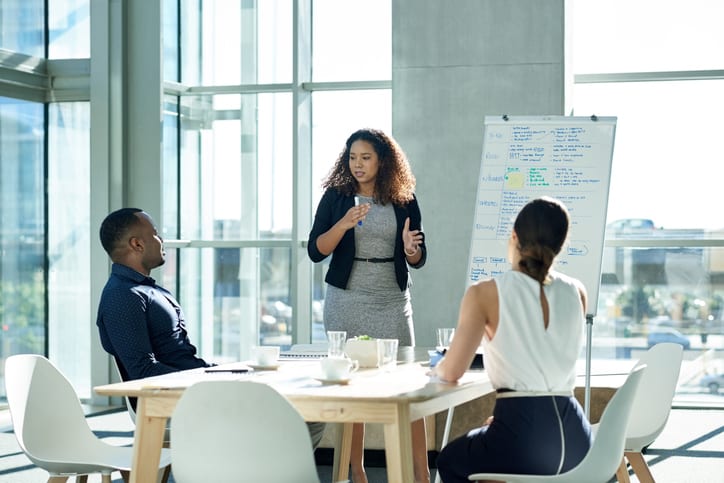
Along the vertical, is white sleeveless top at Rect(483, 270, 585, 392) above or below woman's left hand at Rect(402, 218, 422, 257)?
below

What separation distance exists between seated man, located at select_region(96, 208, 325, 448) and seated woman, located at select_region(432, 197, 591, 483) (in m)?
0.83

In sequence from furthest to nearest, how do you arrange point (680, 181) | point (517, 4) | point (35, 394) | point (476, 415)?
point (680, 181) < point (517, 4) < point (476, 415) < point (35, 394)

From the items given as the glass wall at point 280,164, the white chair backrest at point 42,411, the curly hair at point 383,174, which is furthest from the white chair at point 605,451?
the glass wall at point 280,164

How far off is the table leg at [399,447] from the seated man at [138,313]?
847 mm

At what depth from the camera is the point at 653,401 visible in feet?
12.3

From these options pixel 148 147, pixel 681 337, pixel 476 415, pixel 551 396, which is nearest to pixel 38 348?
pixel 148 147

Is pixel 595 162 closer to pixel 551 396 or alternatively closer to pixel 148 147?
pixel 551 396

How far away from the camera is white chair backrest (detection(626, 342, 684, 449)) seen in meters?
3.73

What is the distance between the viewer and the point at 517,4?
23.6 ft

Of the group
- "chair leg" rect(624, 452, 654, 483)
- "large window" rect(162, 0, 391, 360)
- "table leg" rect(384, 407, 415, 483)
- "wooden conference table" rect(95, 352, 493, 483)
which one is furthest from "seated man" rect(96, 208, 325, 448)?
"large window" rect(162, 0, 391, 360)

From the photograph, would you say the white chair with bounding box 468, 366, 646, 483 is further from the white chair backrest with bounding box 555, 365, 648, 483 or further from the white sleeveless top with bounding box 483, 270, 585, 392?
the white sleeveless top with bounding box 483, 270, 585, 392

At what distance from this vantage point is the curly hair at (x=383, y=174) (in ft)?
14.4

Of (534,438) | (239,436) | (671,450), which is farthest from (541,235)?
(671,450)

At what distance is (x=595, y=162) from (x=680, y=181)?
10.6 feet
